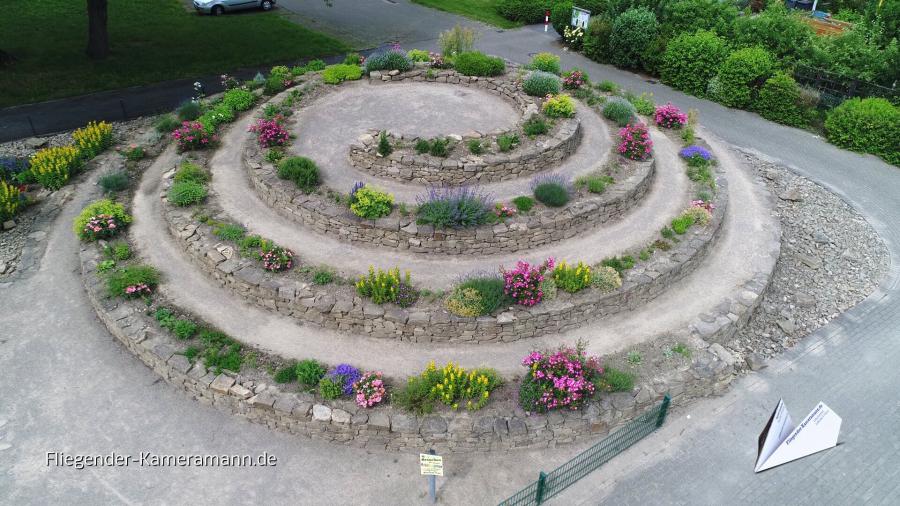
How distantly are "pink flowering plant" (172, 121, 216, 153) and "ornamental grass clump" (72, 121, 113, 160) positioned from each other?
3558mm

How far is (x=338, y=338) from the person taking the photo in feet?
50.7

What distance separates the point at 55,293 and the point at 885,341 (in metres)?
23.5

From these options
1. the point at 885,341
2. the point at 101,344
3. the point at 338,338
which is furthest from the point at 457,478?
the point at 885,341

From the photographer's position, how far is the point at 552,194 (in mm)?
18828

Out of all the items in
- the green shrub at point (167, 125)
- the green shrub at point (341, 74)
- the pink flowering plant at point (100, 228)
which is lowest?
the pink flowering plant at point (100, 228)

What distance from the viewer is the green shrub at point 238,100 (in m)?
25.7

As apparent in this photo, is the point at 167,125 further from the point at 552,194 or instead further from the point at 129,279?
the point at 552,194

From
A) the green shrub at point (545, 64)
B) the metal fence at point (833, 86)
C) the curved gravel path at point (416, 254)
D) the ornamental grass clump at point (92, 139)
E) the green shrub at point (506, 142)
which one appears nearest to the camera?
the curved gravel path at point (416, 254)

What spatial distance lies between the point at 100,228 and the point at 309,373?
9.29m

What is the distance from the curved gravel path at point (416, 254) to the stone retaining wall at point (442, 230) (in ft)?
0.70

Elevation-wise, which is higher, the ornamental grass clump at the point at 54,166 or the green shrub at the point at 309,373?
the ornamental grass clump at the point at 54,166

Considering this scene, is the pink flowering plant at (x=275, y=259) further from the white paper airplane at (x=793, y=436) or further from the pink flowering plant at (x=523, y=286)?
the white paper airplane at (x=793, y=436)

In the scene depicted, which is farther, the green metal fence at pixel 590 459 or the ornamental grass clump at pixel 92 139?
the ornamental grass clump at pixel 92 139

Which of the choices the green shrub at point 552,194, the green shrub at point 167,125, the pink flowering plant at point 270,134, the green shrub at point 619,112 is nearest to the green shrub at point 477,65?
the green shrub at point 619,112
